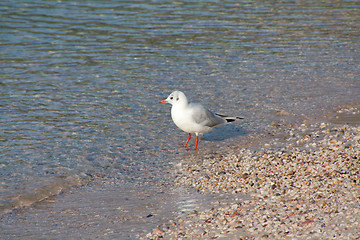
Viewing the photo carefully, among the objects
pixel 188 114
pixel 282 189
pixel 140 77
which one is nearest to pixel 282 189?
pixel 282 189

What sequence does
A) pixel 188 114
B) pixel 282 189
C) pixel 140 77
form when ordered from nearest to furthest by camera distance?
pixel 282 189 → pixel 188 114 → pixel 140 77

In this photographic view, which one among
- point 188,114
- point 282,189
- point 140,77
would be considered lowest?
point 282,189

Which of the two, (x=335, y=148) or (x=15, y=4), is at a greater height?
(x=15, y=4)

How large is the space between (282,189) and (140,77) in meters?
8.34

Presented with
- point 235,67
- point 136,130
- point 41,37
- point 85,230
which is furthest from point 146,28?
point 85,230

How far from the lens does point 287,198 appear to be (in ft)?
22.4

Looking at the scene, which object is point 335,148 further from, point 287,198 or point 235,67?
point 235,67

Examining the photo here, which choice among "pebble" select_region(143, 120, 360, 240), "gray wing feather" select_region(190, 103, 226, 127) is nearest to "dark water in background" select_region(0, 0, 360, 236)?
"gray wing feather" select_region(190, 103, 226, 127)

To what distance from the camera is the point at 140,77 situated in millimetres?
14781

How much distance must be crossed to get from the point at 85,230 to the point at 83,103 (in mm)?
6387

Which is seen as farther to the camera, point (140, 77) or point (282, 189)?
point (140, 77)

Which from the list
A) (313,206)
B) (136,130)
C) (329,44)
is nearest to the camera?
(313,206)

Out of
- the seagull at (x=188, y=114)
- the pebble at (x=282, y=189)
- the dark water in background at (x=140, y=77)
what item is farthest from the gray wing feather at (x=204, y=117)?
the pebble at (x=282, y=189)

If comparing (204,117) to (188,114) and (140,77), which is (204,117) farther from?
(140,77)
